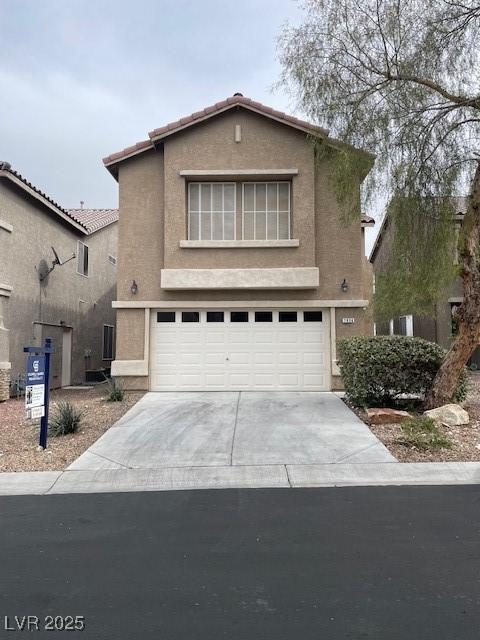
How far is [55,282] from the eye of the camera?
1734 centimetres

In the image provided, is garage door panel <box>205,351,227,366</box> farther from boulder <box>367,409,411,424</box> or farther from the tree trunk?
the tree trunk

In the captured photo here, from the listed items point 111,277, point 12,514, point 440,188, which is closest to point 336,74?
point 440,188

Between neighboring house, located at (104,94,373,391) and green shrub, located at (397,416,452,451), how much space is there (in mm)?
4723

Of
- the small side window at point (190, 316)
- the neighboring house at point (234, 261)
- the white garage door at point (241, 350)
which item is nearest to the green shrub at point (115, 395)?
the neighboring house at point (234, 261)

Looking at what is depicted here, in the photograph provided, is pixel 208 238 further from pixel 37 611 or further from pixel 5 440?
pixel 37 611

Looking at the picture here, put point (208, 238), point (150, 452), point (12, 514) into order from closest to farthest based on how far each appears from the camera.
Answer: point (12, 514) → point (150, 452) → point (208, 238)

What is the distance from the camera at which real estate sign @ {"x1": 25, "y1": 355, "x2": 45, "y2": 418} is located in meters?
7.78

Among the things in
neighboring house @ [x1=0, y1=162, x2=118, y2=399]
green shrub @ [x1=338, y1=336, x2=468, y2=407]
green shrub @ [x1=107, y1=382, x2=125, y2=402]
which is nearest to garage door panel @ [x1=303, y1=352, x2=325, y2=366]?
Answer: green shrub @ [x1=338, y1=336, x2=468, y2=407]

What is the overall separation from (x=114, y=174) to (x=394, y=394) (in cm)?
972

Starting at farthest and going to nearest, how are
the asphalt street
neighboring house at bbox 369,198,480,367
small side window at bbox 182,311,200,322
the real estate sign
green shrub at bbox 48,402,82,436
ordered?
1. neighboring house at bbox 369,198,480,367
2. small side window at bbox 182,311,200,322
3. green shrub at bbox 48,402,82,436
4. the real estate sign
5. the asphalt street

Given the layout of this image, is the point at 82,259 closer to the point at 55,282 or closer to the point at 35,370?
the point at 55,282

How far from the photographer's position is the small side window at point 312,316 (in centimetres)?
1391

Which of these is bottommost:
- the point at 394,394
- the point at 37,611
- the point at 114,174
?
the point at 37,611

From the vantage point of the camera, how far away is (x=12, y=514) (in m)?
5.59
